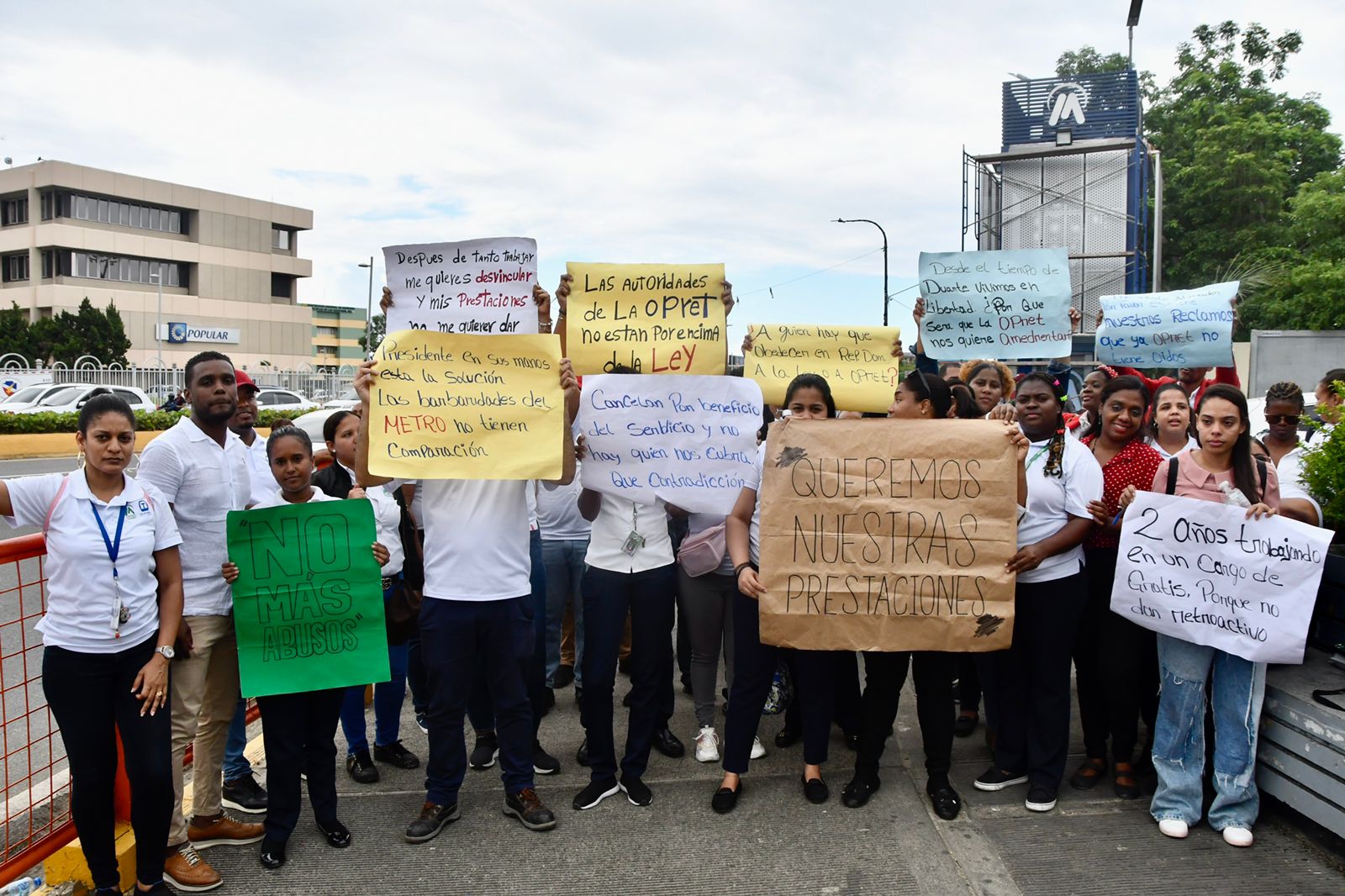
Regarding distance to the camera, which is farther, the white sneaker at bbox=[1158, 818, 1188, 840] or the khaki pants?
the white sneaker at bbox=[1158, 818, 1188, 840]

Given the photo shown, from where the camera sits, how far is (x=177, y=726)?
3971mm

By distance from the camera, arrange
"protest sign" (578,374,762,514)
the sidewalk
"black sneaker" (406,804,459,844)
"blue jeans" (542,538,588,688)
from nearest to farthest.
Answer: the sidewalk → "black sneaker" (406,804,459,844) → "protest sign" (578,374,762,514) → "blue jeans" (542,538,588,688)

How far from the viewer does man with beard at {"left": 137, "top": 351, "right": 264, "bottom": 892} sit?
3990 mm

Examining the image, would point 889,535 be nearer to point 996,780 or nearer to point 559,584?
point 996,780

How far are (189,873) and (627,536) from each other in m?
2.26

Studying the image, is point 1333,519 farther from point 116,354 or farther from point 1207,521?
point 116,354

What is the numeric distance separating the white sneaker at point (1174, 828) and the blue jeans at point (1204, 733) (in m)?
0.03

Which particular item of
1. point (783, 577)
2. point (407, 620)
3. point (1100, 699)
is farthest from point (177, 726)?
point (1100, 699)

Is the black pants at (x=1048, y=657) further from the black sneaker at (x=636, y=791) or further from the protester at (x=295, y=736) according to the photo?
the protester at (x=295, y=736)

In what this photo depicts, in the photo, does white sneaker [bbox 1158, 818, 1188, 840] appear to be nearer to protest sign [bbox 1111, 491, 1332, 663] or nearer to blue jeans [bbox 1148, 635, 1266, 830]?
blue jeans [bbox 1148, 635, 1266, 830]

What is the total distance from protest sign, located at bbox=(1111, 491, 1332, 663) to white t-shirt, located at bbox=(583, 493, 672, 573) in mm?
2101

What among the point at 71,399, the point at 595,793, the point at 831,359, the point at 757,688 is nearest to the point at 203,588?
the point at 595,793

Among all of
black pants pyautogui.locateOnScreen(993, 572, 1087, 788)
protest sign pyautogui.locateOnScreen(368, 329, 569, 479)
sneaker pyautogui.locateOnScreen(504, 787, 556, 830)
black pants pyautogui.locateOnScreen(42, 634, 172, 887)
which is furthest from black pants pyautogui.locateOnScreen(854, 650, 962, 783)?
black pants pyautogui.locateOnScreen(42, 634, 172, 887)

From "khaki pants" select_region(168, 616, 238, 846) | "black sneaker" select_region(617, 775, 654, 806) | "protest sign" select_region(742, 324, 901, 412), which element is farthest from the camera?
"protest sign" select_region(742, 324, 901, 412)
